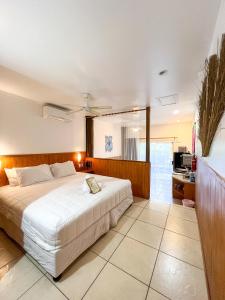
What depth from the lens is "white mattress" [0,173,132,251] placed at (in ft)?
4.42

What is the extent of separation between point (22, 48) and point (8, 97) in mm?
1611

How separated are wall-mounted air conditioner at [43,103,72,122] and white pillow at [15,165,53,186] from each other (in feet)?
4.29

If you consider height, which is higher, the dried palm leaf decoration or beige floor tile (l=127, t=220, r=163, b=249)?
the dried palm leaf decoration

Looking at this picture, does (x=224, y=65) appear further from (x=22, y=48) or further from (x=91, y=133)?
(x=91, y=133)

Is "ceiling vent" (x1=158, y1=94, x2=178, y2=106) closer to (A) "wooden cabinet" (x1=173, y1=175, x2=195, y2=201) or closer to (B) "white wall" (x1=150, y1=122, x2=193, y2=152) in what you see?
(A) "wooden cabinet" (x1=173, y1=175, x2=195, y2=201)

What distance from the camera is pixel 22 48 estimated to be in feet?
4.89

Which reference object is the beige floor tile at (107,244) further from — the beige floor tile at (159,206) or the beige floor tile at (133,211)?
the beige floor tile at (159,206)

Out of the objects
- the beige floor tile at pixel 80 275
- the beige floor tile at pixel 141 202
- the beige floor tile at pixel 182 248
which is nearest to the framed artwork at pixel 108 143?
the beige floor tile at pixel 141 202

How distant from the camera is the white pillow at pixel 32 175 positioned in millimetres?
2500

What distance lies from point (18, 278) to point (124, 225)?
1480 mm

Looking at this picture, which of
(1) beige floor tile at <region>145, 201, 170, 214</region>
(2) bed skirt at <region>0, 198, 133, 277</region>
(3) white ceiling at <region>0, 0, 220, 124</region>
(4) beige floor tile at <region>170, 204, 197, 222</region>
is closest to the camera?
(3) white ceiling at <region>0, 0, 220, 124</region>

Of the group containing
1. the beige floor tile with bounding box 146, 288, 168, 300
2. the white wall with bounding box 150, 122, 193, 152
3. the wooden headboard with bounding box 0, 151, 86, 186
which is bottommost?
the beige floor tile with bounding box 146, 288, 168, 300

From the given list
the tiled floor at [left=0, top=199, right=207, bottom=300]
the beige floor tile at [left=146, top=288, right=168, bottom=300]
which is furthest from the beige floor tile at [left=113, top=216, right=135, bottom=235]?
the beige floor tile at [left=146, top=288, right=168, bottom=300]

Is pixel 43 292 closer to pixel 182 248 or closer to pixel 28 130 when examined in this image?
pixel 182 248
